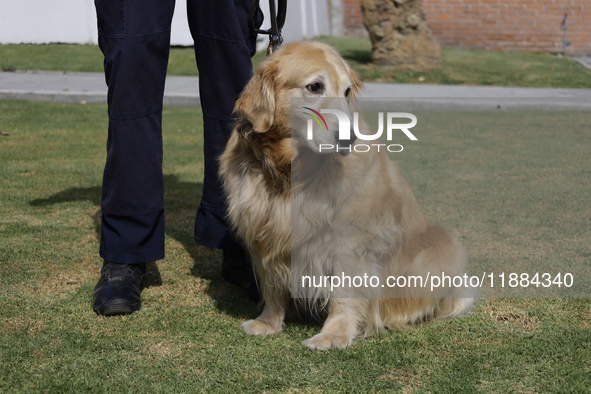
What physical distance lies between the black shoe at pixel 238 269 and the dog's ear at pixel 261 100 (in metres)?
0.85

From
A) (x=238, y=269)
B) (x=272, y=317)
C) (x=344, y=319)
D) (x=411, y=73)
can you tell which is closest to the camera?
(x=344, y=319)

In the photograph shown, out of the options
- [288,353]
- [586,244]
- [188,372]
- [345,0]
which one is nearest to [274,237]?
[288,353]

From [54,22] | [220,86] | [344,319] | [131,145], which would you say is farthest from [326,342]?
[54,22]

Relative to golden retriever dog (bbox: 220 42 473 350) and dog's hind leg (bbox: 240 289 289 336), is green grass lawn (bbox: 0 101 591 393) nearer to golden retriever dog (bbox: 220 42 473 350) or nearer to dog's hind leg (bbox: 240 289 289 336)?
dog's hind leg (bbox: 240 289 289 336)

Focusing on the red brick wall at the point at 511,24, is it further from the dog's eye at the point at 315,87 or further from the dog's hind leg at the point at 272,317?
the dog's hind leg at the point at 272,317

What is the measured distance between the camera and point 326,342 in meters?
2.33

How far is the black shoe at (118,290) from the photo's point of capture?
2584 mm

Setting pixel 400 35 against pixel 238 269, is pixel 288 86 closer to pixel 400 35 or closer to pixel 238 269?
pixel 238 269

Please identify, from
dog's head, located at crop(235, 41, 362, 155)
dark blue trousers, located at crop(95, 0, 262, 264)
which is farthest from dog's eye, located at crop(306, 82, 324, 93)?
dark blue trousers, located at crop(95, 0, 262, 264)

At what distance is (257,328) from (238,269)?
0.60m

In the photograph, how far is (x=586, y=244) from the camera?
11.7 ft

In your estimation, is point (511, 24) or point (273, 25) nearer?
point (273, 25)

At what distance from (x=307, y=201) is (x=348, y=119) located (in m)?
0.38

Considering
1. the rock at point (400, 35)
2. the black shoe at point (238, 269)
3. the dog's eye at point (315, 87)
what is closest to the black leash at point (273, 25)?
the dog's eye at point (315, 87)
